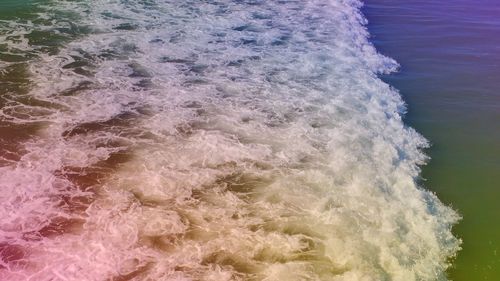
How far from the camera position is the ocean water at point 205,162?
17.0 ft

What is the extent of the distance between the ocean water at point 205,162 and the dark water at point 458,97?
1.01ft

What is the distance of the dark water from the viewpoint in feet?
19.5

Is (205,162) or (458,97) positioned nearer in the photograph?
(205,162)

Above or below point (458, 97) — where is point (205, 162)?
below

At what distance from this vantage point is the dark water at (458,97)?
5953mm

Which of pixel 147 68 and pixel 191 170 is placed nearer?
pixel 191 170

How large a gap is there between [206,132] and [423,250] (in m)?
4.05

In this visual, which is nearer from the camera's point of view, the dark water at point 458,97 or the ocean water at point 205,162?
the ocean water at point 205,162

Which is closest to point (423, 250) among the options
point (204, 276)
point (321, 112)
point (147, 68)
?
point (204, 276)

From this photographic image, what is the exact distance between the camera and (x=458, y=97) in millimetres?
9461

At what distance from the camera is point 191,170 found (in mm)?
6816

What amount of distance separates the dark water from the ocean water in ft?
1.01

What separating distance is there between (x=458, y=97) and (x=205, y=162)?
18.9ft

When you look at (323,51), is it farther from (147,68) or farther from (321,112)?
(147,68)
